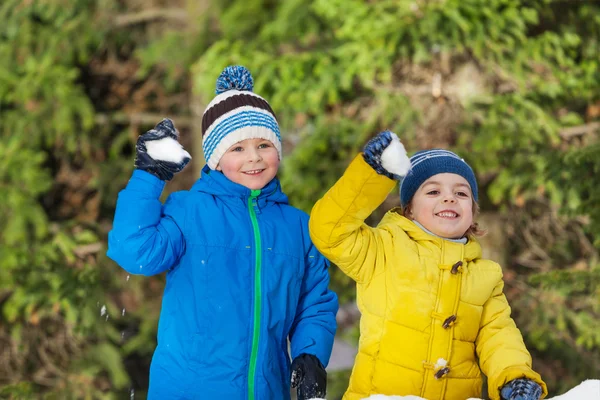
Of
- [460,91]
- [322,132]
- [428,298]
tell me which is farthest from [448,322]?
[460,91]

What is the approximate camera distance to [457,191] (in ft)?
11.0

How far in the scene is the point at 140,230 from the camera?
10.3 ft

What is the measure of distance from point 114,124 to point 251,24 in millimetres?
2770

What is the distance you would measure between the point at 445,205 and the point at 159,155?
3.88 ft

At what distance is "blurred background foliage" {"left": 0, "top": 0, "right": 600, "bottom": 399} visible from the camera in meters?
6.44

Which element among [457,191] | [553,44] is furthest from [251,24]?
[457,191]

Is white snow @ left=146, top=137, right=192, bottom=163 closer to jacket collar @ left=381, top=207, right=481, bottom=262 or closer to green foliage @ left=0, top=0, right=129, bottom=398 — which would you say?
jacket collar @ left=381, top=207, right=481, bottom=262

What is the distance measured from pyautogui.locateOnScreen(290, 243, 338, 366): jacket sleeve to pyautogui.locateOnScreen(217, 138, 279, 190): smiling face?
1.25 feet

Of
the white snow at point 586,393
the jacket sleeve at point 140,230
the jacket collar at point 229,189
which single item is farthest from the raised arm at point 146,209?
the white snow at point 586,393

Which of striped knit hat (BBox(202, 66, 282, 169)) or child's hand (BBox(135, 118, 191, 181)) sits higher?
striped knit hat (BBox(202, 66, 282, 169))

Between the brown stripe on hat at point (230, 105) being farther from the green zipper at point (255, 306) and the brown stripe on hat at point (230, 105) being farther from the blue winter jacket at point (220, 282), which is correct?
the green zipper at point (255, 306)

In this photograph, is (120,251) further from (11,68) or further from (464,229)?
(11,68)

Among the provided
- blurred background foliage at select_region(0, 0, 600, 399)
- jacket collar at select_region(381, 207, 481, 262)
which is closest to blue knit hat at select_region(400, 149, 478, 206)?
jacket collar at select_region(381, 207, 481, 262)

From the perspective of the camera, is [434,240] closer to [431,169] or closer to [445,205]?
[445,205]
